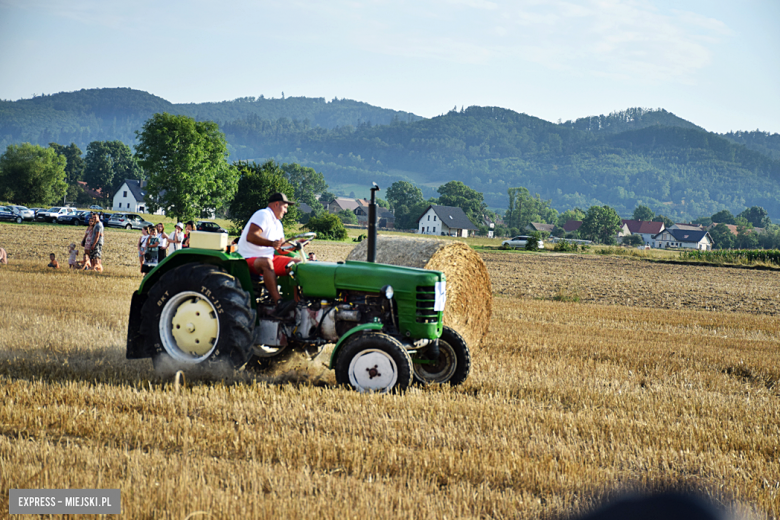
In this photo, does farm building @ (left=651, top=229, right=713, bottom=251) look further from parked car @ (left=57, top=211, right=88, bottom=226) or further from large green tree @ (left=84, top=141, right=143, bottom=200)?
parked car @ (left=57, top=211, right=88, bottom=226)

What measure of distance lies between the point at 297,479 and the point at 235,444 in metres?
0.78

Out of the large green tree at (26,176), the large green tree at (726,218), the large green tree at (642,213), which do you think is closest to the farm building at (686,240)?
the large green tree at (726,218)

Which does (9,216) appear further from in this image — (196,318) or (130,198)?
(130,198)

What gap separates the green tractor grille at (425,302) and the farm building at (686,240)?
457 feet

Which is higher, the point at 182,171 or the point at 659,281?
the point at 182,171

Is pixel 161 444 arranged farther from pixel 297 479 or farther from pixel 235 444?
pixel 297 479

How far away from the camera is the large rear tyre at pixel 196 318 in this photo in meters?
5.92

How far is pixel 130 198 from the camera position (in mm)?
99625

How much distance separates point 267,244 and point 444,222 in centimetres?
10249

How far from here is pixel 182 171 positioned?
51406mm

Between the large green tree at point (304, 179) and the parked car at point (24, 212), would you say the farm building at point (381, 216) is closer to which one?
the large green tree at point (304, 179)

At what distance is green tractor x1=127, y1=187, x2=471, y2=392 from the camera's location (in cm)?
576

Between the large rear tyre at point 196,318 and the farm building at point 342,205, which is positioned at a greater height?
the farm building at point 342,205

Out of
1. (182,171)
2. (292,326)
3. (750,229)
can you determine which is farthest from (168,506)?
(750,229)
